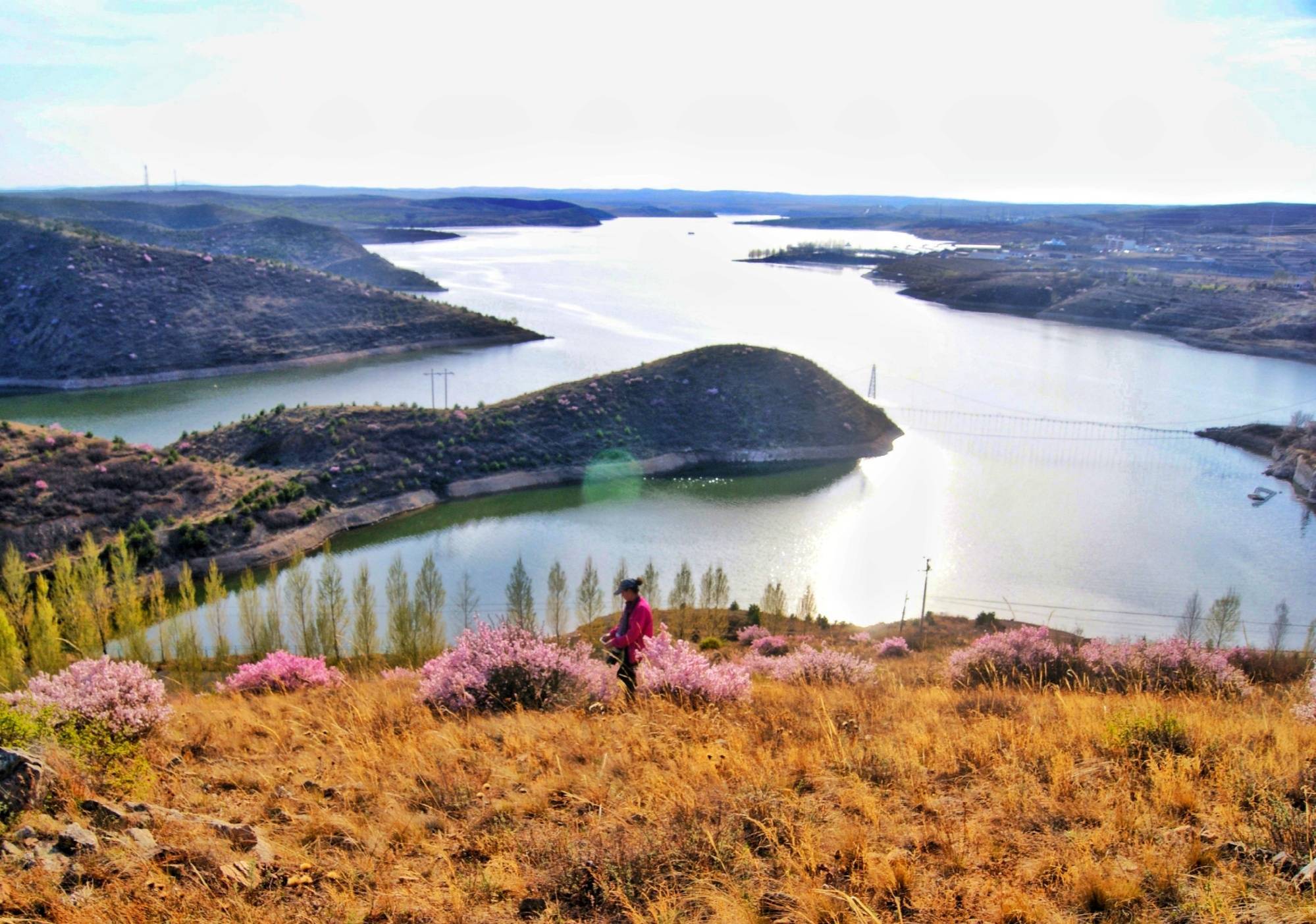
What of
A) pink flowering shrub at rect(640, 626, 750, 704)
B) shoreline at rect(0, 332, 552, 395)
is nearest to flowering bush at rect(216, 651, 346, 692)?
pink flowering shrub at rect(640, 626, 750, 704)

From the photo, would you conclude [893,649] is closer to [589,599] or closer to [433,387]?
[589,599]

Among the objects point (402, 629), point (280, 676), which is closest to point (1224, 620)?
point (402, 629)

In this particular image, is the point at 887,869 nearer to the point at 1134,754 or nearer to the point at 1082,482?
the point at 1134,754

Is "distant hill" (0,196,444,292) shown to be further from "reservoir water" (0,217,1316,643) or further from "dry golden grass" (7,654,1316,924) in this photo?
"dry golden grass" (7,654,1316,924)

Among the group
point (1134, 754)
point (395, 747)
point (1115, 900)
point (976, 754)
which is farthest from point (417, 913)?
point (1134, 754)

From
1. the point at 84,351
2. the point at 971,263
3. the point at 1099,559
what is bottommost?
the point at 1099,559

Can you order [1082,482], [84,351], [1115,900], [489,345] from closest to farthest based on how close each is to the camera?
1. [1115,900]
2. [1082,482]
3. [84,351]
4. [489,345]
